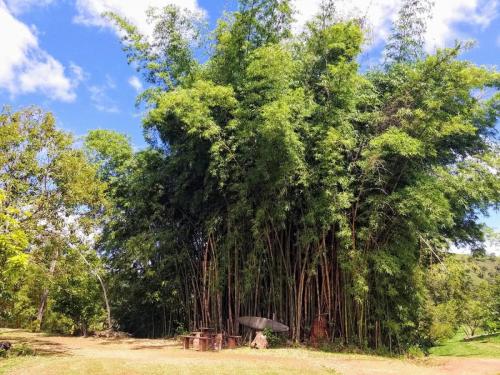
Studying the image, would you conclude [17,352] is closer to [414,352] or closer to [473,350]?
[414,352]

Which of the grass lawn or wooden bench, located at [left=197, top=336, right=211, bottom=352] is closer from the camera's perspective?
wooden bench, located at [left=197, top=336, right=211, bottom=352]

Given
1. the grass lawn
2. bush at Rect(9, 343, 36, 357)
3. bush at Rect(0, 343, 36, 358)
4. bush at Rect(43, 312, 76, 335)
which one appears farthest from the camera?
bush at Rect(43, 312, 76, 335)

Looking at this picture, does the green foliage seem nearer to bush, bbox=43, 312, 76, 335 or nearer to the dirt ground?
the dirt ground

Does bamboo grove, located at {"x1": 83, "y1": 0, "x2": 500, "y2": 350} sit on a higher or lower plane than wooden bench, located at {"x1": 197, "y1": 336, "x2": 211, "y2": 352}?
higher

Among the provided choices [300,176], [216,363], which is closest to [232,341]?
[216,363]

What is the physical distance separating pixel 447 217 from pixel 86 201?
6.40 m

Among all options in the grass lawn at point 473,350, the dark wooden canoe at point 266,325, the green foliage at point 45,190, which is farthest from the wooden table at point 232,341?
the grass lawn at point 473,350

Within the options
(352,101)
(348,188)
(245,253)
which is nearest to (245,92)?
(352,101)

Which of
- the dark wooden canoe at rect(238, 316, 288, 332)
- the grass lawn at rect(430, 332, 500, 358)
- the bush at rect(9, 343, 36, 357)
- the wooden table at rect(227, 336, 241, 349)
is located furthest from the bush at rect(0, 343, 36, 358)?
the grass lawn at rect(430, 332, 500, 358)

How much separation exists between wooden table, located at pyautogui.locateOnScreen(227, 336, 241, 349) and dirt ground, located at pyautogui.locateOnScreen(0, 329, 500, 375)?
29cm

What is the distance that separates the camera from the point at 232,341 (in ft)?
30.3

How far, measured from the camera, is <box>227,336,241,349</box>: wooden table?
361 inches

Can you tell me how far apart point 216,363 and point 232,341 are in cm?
231

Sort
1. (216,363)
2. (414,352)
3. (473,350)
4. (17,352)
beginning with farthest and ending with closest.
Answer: (473,350), (414,352), (17,352), (216,363)
